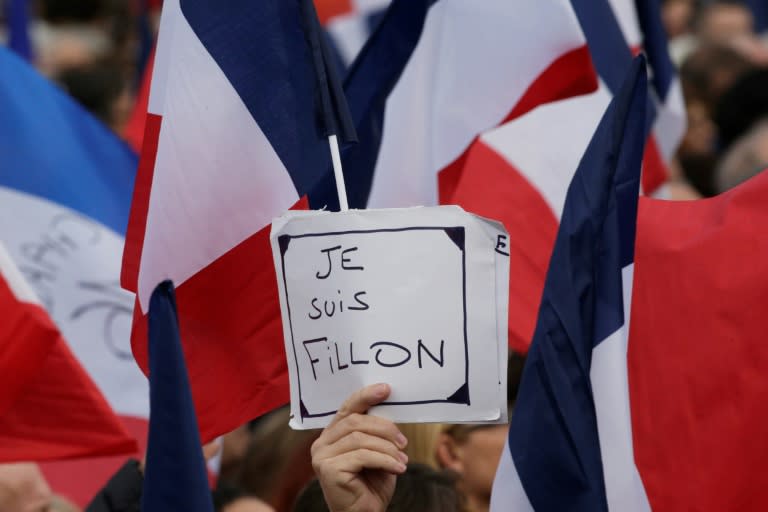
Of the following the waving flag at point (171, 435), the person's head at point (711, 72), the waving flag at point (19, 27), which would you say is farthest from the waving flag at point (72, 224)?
the person's head at point (711, 72)

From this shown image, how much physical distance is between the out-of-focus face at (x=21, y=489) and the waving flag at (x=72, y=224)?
88 centimetres

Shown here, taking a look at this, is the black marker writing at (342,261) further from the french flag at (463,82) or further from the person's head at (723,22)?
the person's head at (723,22)

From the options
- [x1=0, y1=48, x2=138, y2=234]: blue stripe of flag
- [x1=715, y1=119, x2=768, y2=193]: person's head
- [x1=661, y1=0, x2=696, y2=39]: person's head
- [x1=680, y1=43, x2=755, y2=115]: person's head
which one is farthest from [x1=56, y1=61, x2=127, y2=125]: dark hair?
[x1=661, y1=0, x2=696, y2=39]: person's head

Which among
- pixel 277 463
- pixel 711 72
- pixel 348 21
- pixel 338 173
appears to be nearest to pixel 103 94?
pixel 348 21

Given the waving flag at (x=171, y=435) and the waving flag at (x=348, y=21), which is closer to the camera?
the waving flag at (x=171, y=435)

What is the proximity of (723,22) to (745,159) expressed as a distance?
3160 millimetres

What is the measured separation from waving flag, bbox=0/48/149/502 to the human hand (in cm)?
193

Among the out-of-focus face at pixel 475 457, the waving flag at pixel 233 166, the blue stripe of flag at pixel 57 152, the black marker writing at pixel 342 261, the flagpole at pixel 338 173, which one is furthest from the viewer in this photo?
the blue stripe of flag at pixel 57 152

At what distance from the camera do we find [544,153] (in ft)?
14.7

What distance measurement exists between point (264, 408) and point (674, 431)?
0.81 metres

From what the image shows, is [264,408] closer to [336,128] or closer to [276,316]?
[276,316]

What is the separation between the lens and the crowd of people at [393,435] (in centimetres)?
272

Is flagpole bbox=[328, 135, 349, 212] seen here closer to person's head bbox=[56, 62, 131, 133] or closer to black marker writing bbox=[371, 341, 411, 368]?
black marker writing bbox=[371, 341, 411, 368]

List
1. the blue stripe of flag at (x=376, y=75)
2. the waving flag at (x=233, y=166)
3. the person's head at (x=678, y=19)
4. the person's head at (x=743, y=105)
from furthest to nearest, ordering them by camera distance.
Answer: the person's head at (x=678, y=19), the person's head at (x=743, y=105), the blue stripe of flag at (x=376, y=75), the waving flag at (x=233, y=166)
